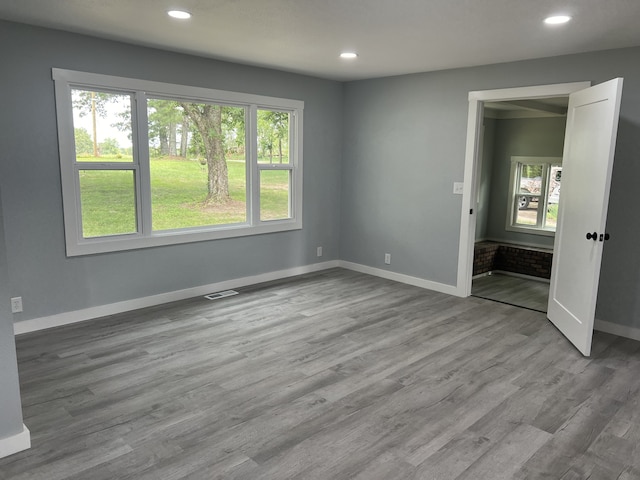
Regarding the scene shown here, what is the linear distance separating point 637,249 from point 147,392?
12.7ft

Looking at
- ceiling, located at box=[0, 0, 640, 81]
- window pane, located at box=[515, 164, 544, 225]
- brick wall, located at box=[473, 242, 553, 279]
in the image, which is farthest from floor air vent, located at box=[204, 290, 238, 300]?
window pane, located at box=[515, 164, 544, 225]

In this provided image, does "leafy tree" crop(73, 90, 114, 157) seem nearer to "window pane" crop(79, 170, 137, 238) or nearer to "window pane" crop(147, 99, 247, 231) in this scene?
"window pane" crop(79, 170, 137, 238)

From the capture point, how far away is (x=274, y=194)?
549 cm

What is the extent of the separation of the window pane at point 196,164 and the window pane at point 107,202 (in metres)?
0.27

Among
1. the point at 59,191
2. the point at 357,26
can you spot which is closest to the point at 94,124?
the point at 59,191

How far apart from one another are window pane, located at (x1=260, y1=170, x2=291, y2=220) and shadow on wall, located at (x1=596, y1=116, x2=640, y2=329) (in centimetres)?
333

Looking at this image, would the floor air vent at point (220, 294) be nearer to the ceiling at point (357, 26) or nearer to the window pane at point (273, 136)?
the window pane at point (273, 136)

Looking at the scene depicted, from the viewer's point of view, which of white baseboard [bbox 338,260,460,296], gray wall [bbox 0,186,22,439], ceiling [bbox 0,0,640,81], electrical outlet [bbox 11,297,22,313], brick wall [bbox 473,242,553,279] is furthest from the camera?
brick wall [bbox 473,242,553,279]

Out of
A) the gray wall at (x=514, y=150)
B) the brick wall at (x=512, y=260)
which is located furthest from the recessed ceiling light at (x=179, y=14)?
the gray wall at (x=514, y=150)

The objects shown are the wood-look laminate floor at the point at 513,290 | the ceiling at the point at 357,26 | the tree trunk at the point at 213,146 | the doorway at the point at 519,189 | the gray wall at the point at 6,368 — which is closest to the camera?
the gray wall at the point at 6,368

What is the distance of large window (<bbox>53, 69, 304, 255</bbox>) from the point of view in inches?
152

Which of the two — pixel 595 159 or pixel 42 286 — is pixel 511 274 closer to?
pixel 595 159

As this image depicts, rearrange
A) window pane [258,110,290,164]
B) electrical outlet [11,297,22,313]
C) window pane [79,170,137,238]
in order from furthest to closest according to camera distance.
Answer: window pane [258,110,290,164] → window pane [79,170,137,238] → electrical outlet [11,297,22,313]

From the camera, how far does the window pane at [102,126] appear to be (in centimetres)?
386
